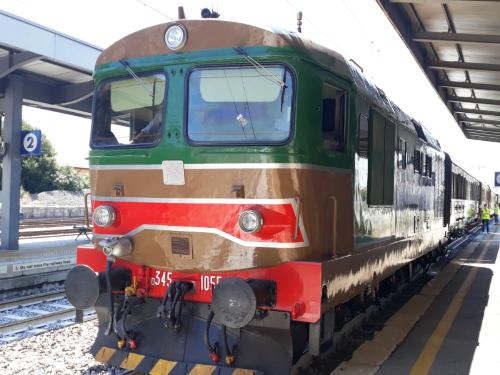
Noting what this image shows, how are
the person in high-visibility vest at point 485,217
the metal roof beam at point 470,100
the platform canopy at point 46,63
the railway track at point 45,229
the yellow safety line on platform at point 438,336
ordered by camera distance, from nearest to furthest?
1. the yellow safety line on platform at point 438,336
2. the platform canopy at point 46,63
3. the metal roof beam at point 470,100
4. the railway track at point 45,229
5. the person in high-visibility vest at point 485,217

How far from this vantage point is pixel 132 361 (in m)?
4.81

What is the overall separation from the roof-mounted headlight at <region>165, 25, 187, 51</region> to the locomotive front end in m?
0.01

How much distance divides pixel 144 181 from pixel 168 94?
803 millimetres

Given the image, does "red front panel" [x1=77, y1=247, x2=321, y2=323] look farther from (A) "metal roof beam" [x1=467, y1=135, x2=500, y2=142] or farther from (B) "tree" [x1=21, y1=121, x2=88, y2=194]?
(B) "tree" [x1=21, y1=121, x2=88, y2=194]

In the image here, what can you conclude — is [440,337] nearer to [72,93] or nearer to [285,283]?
[285,283]

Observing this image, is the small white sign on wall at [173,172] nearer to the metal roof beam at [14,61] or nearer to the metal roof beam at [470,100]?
the metal roof beam at [14,61]

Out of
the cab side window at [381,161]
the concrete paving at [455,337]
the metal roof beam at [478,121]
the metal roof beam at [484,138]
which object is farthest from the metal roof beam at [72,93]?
the metal roof beam at [484,138]

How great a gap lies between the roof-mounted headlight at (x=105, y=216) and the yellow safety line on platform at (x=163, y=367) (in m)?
1.33

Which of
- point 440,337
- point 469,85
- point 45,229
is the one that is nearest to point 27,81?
point 440,337

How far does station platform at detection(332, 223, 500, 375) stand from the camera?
223 inches

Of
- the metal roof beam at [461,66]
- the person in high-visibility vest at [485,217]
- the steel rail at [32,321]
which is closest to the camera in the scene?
the steel rail at [32,321]

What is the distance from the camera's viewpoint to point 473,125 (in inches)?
976

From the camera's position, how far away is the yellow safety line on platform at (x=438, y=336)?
5680mm

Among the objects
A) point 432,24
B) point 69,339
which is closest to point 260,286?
point 69,339
